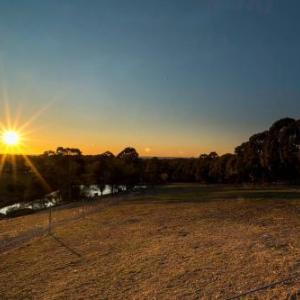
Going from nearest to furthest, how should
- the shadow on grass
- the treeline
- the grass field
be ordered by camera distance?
the grass field
the shadow on grass
the treeline

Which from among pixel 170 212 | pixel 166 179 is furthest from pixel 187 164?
pixel 170 212

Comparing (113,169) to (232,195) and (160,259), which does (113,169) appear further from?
(160,259)

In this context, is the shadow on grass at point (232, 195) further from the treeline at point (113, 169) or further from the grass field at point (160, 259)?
the grass field at point (160, 259)

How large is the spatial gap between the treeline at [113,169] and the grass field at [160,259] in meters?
33.6

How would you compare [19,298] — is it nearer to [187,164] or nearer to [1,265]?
[1,265]

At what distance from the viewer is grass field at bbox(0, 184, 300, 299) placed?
464 inches

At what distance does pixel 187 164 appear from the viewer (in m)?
114

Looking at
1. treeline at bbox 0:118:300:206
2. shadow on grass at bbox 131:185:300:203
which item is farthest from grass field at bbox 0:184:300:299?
treeline at bbox 0:118:300:206

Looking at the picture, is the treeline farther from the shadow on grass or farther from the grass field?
the grass field

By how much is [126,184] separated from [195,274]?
272 feet

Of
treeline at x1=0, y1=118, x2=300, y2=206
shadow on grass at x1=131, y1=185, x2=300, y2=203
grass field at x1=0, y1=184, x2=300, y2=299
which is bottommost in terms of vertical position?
grass field at x1=0, y1=184, x2=300, y2=299

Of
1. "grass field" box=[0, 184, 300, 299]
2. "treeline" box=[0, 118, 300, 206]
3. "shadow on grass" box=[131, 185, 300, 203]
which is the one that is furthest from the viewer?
"treeline" box=[0, 118, 300, 206]

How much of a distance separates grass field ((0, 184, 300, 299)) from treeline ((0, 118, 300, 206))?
3360 cm

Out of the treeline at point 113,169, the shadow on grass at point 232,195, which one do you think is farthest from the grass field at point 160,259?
the treeline at point 113,169
